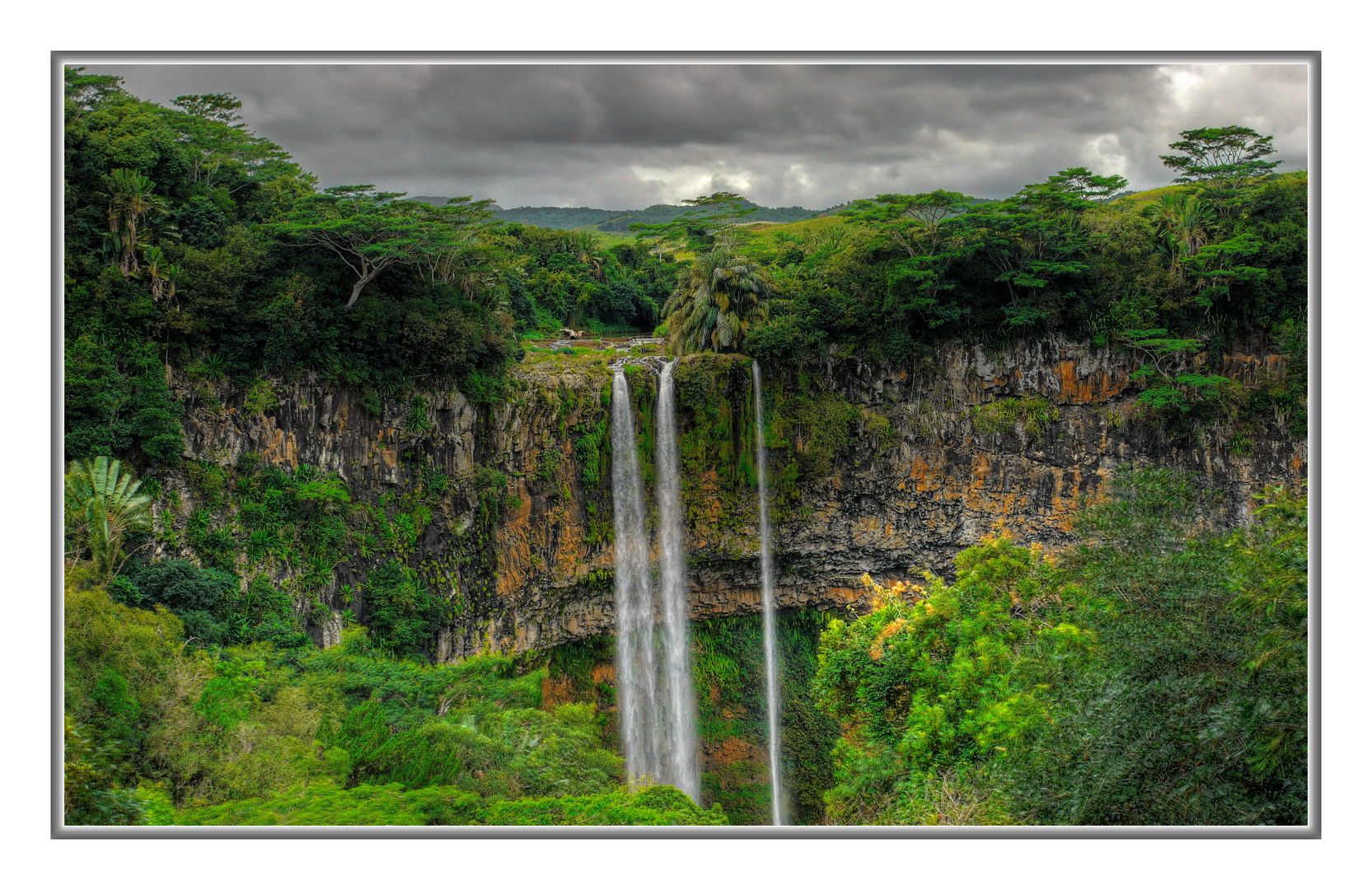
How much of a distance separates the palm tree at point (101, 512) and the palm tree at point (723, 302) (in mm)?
10795

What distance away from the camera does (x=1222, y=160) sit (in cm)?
1437

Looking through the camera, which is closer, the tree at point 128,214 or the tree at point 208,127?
the tree at point 208,127

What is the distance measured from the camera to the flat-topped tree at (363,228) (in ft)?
43.0

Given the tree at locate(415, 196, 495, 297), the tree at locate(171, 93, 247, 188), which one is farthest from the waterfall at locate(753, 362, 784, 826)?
the tree at locate(171, 93, 247, 188)

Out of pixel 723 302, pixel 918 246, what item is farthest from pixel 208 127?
pixel 918 246

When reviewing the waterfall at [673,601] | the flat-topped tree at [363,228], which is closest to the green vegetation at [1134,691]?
the waterfall at [673,601]

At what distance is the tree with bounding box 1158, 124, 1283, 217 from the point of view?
37.7 feet

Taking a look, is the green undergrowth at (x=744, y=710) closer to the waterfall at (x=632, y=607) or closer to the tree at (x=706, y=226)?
the waterfall at (x=632, y=607)

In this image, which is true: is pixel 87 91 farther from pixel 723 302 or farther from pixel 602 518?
pixel 723 302

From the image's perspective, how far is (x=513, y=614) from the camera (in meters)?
17.1

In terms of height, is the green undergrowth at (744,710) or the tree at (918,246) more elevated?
the tree at (918,246)

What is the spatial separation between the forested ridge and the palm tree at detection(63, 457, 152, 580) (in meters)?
0.05

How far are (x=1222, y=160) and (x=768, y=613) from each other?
12.8 metres

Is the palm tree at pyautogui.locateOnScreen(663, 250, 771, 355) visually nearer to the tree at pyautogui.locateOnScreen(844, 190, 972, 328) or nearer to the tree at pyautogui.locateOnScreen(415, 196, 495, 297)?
the tree at pyautogui.locateOnScreen(844, 190, 972, 328)
